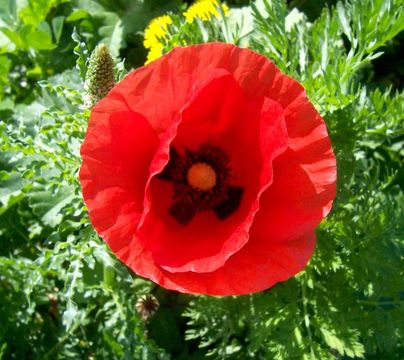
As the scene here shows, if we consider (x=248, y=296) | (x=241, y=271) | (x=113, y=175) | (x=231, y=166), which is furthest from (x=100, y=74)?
(x=248, y=296)

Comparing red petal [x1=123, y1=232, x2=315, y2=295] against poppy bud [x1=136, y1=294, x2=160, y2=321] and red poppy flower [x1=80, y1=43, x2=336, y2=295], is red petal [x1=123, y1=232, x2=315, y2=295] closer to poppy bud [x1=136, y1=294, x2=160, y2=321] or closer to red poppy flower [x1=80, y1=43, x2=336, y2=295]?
red poppy flower [x1=80, y1=43, x2=336, y2=295]

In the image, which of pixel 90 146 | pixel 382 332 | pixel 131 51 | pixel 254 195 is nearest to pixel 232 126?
pixel 254 195

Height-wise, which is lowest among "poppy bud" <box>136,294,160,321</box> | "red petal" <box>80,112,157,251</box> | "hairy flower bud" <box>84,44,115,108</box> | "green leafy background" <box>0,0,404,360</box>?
"poppy bud" <box>136,294,160,321</box>

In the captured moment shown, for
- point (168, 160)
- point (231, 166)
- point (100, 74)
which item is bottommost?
point (231, 166)

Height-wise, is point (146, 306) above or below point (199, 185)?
below

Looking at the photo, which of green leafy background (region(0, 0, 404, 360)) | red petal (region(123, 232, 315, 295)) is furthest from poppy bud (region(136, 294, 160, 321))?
red petal (region(123, 232, 315, 295))

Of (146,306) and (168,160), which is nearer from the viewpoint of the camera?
(168,160)

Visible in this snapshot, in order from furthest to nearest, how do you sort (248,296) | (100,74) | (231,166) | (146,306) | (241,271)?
(146,306), (248,296), (231,166), (100,74), (241,271)

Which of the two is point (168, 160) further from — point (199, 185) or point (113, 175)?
point (199, 185)
